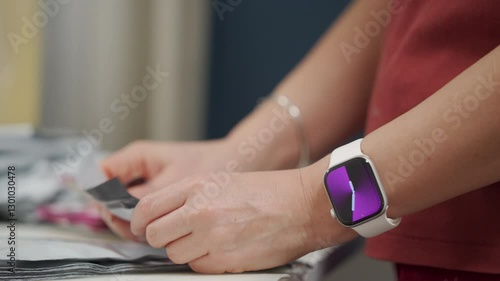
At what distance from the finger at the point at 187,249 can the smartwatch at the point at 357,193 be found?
0.39ft

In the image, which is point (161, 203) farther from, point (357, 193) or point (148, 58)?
point (148, 58)

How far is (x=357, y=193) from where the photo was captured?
515 mm

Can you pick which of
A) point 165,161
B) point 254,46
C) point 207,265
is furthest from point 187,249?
point 254,46

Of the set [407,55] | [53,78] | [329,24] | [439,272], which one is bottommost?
[439,272]

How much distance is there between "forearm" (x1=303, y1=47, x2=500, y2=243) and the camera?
0.48m

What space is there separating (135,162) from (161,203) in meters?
0.27

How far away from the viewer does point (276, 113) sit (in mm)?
801

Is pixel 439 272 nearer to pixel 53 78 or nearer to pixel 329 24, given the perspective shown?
pixel 53 78

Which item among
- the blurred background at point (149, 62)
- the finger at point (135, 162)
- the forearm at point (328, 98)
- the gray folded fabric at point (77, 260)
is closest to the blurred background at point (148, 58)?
the blurred background at point (149, 62)

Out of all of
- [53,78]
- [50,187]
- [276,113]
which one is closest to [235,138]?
[276,113]

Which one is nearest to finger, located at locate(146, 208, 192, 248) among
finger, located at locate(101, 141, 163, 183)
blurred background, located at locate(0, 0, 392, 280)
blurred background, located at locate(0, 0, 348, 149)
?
finger, located at locate(101, 141, 163, 183)

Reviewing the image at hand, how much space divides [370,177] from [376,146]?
29mm

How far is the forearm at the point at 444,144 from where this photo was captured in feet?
1.59

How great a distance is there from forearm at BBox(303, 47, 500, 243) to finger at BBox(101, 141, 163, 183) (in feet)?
1.16
